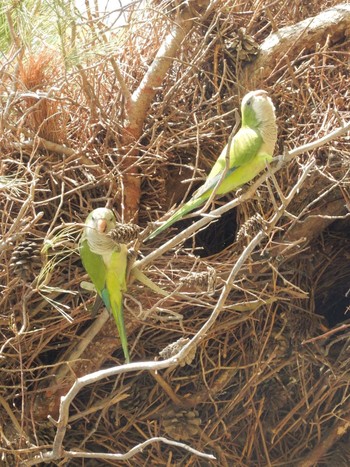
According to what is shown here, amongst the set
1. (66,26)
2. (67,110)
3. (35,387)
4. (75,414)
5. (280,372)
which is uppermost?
(66,26)

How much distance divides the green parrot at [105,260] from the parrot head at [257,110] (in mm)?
322

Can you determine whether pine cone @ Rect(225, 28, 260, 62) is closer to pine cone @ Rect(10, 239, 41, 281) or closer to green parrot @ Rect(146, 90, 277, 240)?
green parrot @ Rect(146, 90, 277, 240)

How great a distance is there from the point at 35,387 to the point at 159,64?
2.43ft

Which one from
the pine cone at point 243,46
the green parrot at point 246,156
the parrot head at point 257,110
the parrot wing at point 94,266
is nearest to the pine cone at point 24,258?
the parrot wing at point 94,266

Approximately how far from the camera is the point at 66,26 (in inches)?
61.9

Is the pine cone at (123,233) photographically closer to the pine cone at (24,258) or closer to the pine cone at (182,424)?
the pine cone at (24,258)

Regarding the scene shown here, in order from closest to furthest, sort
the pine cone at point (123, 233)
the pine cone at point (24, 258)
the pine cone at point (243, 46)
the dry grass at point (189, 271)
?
the pine cone at point (123, 233) → the pine cone at point (24, 258) → the dry grass at point (189, 271) → the pine cone at point (243, 46)

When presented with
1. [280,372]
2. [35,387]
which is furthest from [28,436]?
[280,372]

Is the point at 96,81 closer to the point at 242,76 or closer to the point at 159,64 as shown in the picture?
the point at 159,64

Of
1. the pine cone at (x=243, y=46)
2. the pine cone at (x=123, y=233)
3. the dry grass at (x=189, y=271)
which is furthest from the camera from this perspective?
the pine cone at (x=243, y=46)

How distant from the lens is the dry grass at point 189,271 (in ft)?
5.20

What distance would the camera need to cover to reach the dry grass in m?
1.59

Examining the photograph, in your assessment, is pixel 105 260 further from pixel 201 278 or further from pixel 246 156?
pixel 246 156

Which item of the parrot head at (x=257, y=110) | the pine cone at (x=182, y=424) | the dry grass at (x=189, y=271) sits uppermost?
the parrot head at (x=257, y=110)
